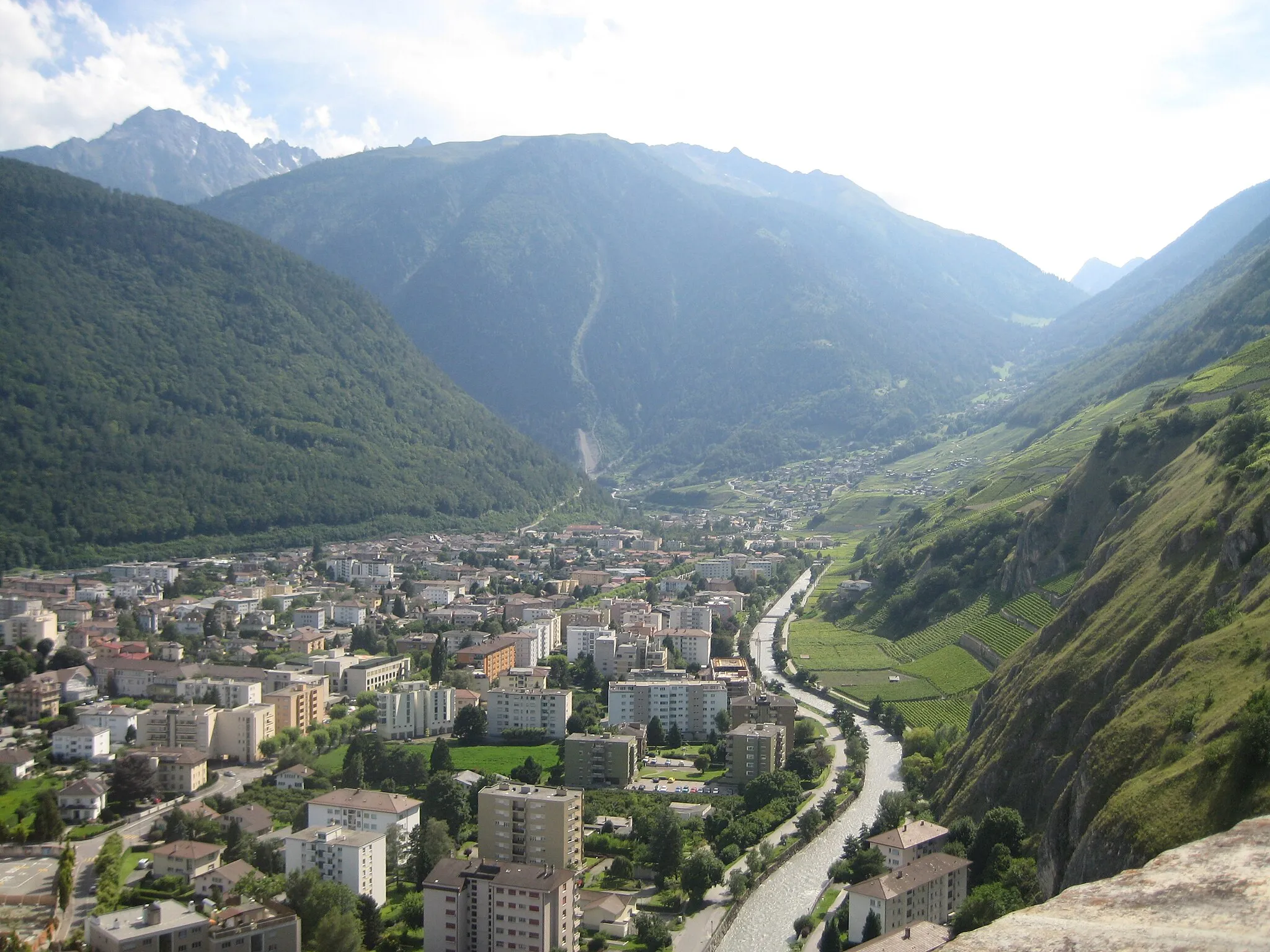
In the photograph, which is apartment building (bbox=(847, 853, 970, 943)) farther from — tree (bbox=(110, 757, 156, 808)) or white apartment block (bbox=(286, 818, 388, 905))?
tree (bbox=(110, 757, 156, 808))

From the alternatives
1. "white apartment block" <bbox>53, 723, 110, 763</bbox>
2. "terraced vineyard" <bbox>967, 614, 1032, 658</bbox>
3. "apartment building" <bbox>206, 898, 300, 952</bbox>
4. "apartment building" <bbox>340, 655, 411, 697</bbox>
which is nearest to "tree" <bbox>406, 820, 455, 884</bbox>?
"apartment building" <bbox>206, 898, 300, 952</bbox>

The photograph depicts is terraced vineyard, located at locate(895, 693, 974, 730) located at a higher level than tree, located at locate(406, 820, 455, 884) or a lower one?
higher

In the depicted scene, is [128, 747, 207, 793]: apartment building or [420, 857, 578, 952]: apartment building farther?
[128, 747, 207, 793]: apartment building

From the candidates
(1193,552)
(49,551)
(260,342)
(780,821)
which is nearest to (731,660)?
(780,821)

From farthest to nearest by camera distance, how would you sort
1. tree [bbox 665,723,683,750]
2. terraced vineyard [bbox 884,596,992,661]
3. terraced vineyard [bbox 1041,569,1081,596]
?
terraced vineyard [bbox 884,596,992,661] < tree [bbox 665,723,683,750] < terraced vineyard [bbox 1041,569,1081,596]

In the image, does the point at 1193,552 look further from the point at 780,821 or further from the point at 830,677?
the point at 830,677

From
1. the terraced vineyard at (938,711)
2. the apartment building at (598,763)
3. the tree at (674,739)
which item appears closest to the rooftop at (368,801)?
the apartment building at (598,763)

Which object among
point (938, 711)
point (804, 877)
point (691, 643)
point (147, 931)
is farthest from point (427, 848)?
point (691, 643)
